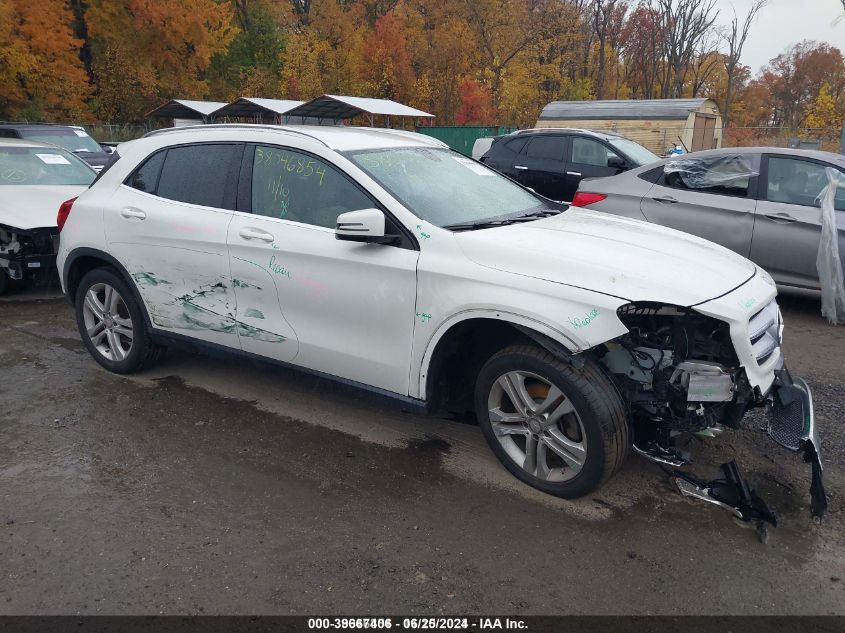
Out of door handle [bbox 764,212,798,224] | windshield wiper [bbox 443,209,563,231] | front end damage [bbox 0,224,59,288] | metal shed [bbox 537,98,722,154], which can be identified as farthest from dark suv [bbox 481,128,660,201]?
metal shed [bbox 537,98,722,154]

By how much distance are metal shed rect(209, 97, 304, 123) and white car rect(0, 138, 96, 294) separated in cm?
1922

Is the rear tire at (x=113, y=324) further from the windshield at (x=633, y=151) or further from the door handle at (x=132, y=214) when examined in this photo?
the windshield at (x=633, y=151)

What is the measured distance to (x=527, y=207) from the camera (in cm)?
434

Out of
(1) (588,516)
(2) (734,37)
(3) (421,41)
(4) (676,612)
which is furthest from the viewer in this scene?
(2) (734,37)

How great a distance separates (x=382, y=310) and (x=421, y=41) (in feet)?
136

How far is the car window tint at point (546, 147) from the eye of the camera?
11098 mm

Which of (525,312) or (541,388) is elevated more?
(525,312)

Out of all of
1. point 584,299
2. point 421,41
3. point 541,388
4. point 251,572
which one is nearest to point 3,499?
point 251,572

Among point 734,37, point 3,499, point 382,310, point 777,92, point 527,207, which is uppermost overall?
point 734,37

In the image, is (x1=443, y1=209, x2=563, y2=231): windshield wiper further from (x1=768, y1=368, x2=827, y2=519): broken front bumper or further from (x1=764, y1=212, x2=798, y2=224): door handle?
(x1=764, y1=212, x2=798, y2=224): door handle

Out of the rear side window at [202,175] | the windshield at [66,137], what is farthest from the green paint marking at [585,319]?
the windshield at [66,137]

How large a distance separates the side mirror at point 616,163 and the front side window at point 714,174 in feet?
9.89

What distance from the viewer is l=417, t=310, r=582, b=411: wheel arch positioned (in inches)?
128

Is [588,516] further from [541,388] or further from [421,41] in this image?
[421,41]
